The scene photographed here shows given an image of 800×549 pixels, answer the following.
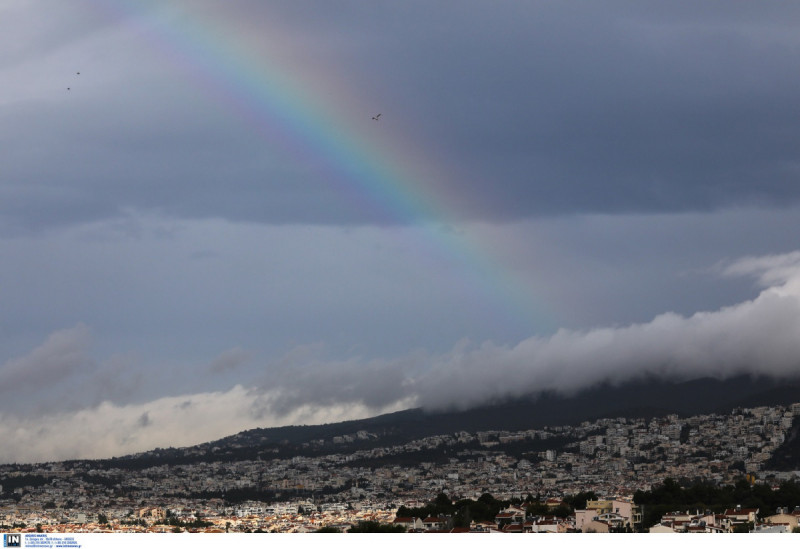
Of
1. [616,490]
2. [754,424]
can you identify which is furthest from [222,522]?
[754,424]

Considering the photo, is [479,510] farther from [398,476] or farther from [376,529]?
[398,476]

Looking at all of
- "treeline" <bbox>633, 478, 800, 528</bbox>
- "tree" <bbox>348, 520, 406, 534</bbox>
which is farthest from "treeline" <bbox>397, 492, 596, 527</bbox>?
"treeline" <bbox>633, 478, 800, 528</bbox>

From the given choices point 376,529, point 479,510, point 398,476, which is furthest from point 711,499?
point 398,476

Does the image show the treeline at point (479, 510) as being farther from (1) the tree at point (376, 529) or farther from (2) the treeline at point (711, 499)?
(2) the treeline at point (711, 499)

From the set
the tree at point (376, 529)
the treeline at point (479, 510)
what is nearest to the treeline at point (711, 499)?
the treeline at point (479, 510)

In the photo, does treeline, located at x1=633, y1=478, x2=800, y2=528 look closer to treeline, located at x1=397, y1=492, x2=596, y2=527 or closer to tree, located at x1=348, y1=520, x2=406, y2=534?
treeline, located at x1=397, y1=492, x2=596, y2=527
